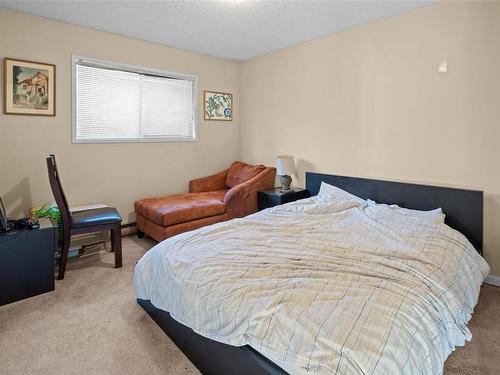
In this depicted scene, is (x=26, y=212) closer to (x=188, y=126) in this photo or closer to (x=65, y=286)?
(x=65, y=286)

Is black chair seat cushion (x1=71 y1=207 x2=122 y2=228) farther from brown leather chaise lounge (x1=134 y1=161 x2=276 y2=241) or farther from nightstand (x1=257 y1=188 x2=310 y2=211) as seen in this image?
nightstand (x1=257 y1=188 x2=310 y2=211)

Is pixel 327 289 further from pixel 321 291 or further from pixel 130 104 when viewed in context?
pixel 130 104

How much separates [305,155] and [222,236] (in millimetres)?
2131

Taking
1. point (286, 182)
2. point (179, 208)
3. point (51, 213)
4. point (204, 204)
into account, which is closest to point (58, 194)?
point (51, 213)

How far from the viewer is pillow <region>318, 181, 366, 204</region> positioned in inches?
122

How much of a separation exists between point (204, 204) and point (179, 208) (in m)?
0.32

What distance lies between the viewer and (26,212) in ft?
10.7

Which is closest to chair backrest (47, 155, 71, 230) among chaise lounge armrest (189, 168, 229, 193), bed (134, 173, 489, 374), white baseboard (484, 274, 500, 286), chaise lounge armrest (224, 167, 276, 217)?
bed (134, 173, 489, 374)

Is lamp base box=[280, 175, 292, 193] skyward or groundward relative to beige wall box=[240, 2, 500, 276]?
groundward

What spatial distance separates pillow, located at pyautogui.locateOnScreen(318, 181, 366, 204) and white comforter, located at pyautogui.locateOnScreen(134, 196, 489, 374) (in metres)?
0.60

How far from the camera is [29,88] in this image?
3143mm

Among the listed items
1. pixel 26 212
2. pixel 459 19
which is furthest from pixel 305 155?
pixel 26 212

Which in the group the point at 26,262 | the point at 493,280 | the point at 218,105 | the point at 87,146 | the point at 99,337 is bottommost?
the point at 99,337

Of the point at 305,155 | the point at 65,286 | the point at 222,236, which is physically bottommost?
the point at 65,286
